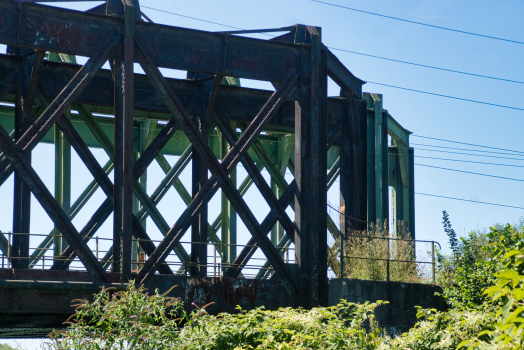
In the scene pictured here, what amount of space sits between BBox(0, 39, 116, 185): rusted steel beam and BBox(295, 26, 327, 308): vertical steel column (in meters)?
4.30

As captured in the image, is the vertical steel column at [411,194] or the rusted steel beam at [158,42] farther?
the vertical steel column at [411,194]

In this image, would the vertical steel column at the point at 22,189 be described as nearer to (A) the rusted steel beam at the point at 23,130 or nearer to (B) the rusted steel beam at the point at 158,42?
(A) the rusted steel beam at the point at 23,130

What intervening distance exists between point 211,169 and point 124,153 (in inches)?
71.7

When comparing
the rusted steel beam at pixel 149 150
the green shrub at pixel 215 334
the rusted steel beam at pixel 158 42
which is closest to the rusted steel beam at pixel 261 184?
the rusted steel beam at pixel 149 150

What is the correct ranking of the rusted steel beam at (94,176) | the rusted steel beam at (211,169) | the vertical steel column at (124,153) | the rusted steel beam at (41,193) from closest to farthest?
the rusted steel beam at (41,193) → the vertical steel column at (124,153) → the rusted steel beam at (211,169) → the rusted steel beam at (94,176)

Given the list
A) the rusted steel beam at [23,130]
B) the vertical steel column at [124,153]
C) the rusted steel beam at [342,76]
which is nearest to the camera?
the vertical steel column at [124,153]

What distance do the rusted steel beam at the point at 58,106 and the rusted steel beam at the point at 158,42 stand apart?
0.25 metres

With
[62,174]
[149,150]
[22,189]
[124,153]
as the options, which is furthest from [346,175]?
[22,189]

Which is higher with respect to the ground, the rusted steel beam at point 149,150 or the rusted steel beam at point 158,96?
the rusted steel beam at point 158,96

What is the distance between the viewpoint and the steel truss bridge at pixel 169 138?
12070 mm

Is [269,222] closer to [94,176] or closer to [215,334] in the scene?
[94,176]

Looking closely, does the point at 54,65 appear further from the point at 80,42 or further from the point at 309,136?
the point at 309,136

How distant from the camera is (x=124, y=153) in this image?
489 inches

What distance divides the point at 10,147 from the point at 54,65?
3.51 metres
